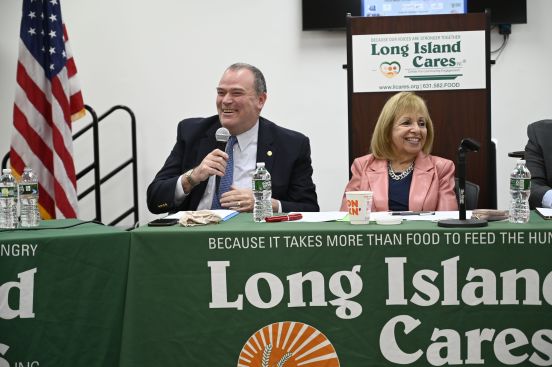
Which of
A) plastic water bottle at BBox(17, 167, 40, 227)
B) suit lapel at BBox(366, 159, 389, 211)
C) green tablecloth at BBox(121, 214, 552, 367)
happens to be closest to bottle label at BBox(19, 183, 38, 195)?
plastic water bottle at BBox(17, 167, 40, 227)

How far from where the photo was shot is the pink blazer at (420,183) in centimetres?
301

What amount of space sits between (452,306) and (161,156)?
158 inches

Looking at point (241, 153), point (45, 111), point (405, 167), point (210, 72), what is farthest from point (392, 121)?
point (210, 72)

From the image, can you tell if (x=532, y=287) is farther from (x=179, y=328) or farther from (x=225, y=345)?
(x=179, y=328)

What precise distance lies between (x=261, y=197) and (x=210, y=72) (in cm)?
332

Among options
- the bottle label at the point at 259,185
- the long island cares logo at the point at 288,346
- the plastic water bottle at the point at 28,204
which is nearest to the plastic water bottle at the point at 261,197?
the bottle label at the point at 259,185

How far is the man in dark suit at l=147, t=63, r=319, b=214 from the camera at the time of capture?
127 inches

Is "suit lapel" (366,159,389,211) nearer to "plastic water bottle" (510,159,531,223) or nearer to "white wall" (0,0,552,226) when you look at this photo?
"plastic water bottle" (510,159,531,223)

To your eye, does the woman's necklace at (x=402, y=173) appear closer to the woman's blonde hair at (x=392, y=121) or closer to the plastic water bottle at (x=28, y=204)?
the woman's blonde hair at (x=392, y=121)

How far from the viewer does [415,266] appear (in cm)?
207

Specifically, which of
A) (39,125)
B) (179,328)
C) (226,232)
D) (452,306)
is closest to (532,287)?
(452,306)

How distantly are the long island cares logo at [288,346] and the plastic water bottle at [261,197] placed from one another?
17.5 inches

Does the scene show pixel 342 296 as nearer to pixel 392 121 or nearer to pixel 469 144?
pixel 469 144

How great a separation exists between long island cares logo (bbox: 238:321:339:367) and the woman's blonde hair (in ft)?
4.26
